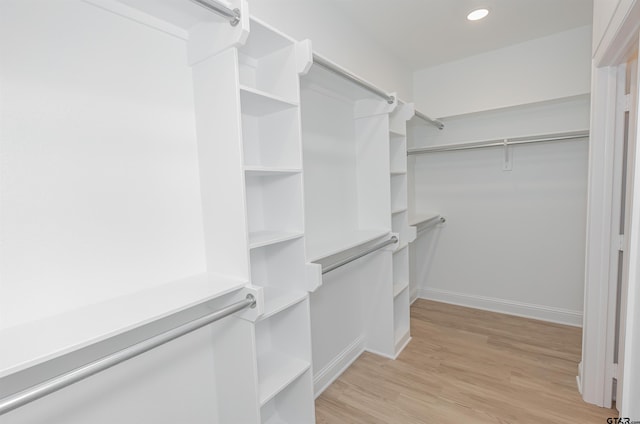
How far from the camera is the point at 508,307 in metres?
3.21

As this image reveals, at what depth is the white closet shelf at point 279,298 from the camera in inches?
56.2

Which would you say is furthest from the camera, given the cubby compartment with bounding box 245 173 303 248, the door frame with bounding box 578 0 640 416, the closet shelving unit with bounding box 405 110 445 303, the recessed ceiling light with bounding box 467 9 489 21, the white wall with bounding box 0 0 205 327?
the closet shelving unit with bounding box 405 110 445 303

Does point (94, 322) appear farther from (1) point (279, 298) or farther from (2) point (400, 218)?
(2) point (400, 218)

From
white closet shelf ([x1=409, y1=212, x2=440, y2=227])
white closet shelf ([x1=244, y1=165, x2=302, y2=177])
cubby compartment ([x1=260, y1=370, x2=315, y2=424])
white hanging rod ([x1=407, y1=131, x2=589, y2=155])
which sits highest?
white hanging rod ([x1=407, y1=131, x2=589, y2=155])

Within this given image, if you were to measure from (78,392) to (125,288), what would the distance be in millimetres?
355

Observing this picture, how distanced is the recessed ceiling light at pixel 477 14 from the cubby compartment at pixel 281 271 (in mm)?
2088

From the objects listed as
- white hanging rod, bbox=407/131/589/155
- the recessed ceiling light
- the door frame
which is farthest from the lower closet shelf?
the recessed ceiling light

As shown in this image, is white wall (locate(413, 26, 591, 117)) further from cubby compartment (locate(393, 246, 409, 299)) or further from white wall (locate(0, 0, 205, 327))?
white wall (locate(0, 0, 205, 327))

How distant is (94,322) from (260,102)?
103 cm

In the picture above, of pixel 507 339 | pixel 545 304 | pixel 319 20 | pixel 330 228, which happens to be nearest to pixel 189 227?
pixel 330 228

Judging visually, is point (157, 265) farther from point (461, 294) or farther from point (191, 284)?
point (461, 294)

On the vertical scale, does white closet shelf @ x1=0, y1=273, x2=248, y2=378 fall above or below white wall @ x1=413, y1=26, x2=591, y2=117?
below

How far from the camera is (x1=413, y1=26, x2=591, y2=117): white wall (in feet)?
8.54

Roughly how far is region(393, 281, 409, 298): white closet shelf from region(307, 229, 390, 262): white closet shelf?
562 mm
